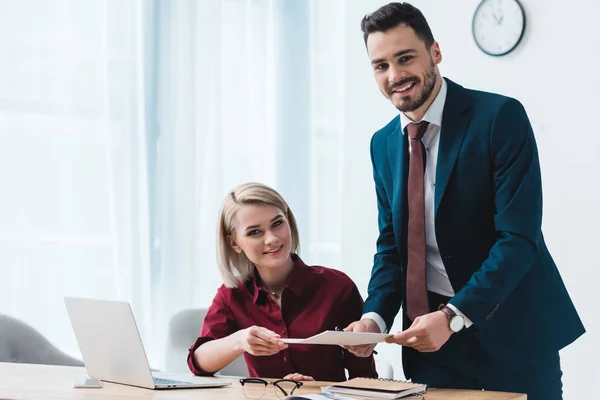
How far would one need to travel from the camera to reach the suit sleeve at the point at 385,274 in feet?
7.04

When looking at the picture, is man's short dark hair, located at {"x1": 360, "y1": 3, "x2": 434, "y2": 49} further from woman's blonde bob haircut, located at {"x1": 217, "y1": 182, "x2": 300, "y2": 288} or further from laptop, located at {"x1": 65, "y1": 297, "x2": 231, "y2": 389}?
laptop, located at {"x1": 65, "y1": 297, "x2": 231, "y2": 389}

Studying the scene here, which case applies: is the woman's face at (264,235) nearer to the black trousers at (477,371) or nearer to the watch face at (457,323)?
the black trousers at (477,371)

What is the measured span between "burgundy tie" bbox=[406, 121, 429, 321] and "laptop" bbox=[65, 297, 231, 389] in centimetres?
54

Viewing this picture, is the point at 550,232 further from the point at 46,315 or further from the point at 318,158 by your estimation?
the point at 46,315

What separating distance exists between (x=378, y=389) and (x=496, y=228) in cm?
49

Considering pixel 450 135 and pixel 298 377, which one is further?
pixel 298 377

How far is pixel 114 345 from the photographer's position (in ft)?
6.61

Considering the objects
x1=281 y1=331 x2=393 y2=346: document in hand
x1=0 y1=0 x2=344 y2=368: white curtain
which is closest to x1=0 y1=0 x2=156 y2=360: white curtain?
x1=0 y1=0 x2=344 y2=368: white curtain

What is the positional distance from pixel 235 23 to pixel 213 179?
0.84 m

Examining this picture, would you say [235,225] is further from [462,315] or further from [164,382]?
[462,315]

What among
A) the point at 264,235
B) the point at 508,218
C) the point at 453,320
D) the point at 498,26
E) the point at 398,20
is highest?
the point at 498,26

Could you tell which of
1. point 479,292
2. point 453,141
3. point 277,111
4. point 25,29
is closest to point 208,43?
point 277,111

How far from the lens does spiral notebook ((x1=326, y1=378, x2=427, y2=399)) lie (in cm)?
174

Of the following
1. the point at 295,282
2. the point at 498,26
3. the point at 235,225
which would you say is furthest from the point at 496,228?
the point at 498,26
